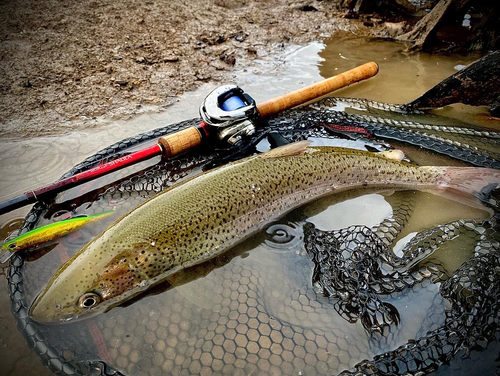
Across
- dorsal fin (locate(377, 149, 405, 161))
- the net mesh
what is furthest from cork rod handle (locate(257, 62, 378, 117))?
the net mesh

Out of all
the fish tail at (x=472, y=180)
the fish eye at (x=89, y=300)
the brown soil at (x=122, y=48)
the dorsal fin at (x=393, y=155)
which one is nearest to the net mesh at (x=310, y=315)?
the fish eye at (x=89, y=300)

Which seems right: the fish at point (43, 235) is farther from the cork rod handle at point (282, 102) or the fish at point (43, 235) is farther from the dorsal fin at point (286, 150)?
the dorsal fin at point (286, 150)

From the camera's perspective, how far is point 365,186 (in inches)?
143

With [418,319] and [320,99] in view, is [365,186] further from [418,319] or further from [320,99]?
[320,99]

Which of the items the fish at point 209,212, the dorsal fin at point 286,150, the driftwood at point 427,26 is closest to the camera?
the fish at point 209,212

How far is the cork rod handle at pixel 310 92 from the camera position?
4.20m

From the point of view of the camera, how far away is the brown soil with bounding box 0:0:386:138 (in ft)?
15.5

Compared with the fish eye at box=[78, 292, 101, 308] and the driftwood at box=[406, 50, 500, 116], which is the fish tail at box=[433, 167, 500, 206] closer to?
the driftwood at box=[406, 50, 500, 116]

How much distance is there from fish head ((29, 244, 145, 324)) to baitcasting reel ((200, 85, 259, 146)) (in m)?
1.60

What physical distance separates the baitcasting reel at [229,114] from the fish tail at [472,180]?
2.08m

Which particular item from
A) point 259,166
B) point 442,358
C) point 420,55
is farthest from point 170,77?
point 442,358

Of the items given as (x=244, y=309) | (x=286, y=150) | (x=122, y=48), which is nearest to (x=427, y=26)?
(x=286, y=150)

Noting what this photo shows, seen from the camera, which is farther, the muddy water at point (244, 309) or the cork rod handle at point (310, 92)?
the cork rod handle at point (310, 92)

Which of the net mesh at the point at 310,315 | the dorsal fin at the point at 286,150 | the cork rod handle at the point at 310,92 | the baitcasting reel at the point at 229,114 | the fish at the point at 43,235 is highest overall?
the baitcasting reel at the point at 229,114
